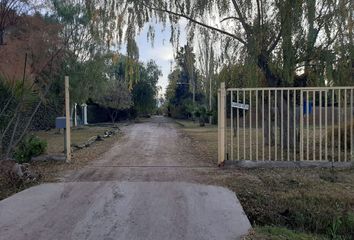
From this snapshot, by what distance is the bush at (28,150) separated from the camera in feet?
38.5

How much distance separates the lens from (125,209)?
6820 millimetres

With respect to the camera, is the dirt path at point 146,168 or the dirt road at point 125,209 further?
the dirt path at point 146,168

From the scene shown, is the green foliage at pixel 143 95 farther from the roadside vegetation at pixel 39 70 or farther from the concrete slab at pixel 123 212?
the concrete slab at pixel 123 212

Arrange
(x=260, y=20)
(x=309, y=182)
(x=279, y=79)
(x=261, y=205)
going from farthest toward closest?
1. (x=279, y=79)
2. (x=260, y=20)
3. (x=309, y=182)
4. (x=261, y=205)

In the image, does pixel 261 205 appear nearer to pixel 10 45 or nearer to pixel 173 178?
pixel 173 178

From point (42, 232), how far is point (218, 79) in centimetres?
1169

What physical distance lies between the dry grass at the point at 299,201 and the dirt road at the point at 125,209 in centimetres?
48

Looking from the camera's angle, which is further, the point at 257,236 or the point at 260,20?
the point at 260,20

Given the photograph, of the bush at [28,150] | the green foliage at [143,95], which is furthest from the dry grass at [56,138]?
the green foliage at [143,95]

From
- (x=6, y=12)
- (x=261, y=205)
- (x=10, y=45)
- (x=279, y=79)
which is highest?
(x=6, y=12)

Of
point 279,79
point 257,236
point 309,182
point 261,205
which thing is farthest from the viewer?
point 279,79

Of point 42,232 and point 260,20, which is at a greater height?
point 260,20

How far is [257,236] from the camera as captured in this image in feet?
18.4

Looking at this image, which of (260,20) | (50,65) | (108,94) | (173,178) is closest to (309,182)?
(173,178)
